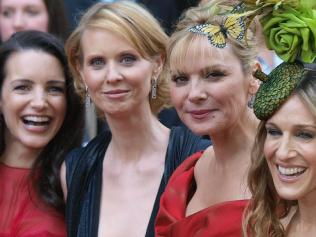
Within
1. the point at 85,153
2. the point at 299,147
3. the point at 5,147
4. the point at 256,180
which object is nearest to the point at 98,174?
the point at 85,153

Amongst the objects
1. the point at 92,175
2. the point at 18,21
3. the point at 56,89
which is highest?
the point at 18,21

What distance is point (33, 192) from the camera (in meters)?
4.64

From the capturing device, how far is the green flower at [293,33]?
3193 millimetres

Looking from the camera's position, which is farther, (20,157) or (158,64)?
(20,157)

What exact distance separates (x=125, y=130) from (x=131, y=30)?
1.60 ft

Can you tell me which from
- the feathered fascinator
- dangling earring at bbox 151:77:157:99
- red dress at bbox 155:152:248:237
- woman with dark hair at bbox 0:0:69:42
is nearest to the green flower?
the feathered fascinator

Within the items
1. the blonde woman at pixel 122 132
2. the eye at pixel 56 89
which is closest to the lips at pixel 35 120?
the eye at pixel 56 89

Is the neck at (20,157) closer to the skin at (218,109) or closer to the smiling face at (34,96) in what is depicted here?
the smiling face at (34,96)

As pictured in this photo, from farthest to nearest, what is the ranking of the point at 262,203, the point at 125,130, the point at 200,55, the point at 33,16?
the point at 33,16 < the point at 125,130 < the point at 200,55 < the point at 262,203

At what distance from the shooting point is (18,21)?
553cm

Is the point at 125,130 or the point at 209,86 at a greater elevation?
the point at 209,86

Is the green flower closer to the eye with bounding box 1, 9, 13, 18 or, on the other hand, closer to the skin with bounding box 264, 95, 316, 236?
the skin with bounding box 264, 95, 316, 236

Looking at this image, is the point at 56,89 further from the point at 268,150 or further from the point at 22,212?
the point at 268,150

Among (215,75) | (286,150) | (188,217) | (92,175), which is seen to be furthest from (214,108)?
(92,175)
